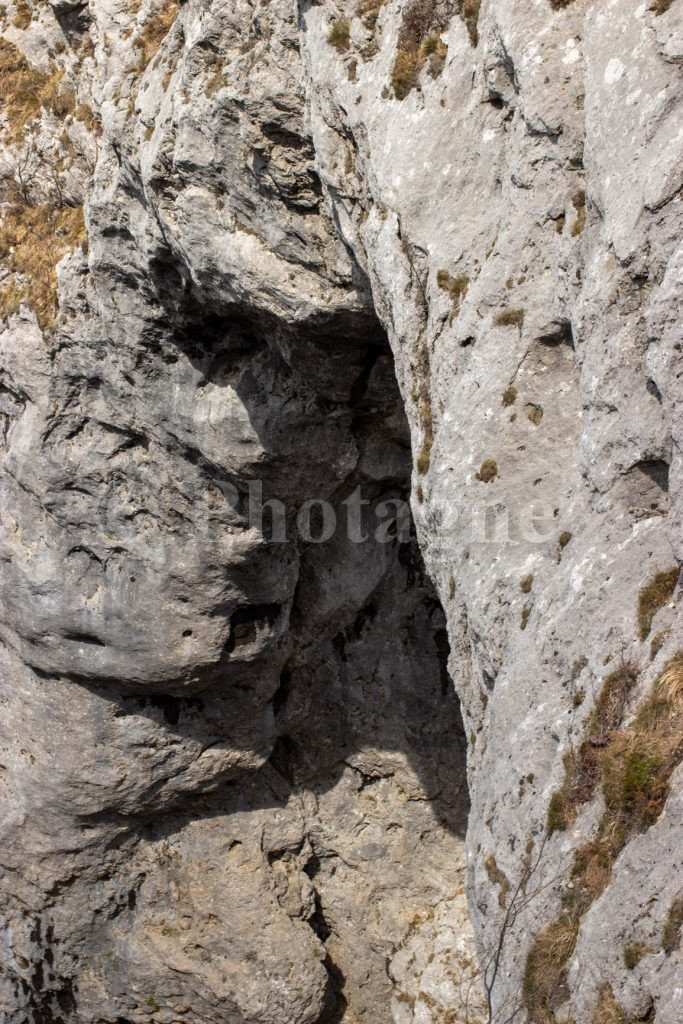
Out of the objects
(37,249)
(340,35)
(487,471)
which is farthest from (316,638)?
(340,35)

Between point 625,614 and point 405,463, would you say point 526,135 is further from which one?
point 405,463

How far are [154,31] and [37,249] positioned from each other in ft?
10.0

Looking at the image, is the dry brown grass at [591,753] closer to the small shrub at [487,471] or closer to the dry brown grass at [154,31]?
the small shrub at [487,471]

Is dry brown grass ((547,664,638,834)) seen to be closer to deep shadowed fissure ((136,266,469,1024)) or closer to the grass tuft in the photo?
the grass tuft

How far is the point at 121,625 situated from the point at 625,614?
9017 millimetres

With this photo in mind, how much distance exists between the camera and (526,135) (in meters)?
6.28

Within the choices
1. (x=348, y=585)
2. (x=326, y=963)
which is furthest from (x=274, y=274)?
(x=326, y=963)

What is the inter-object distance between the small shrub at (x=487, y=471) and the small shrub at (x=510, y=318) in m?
0.92

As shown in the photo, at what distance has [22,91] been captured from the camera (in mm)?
12898

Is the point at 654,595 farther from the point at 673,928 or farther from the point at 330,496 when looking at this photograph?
the point at 330,496

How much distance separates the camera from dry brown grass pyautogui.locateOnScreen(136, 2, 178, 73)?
36.6 feet

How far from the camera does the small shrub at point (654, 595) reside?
5.09 metres

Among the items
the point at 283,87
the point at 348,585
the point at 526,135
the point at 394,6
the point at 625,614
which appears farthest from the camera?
the point at 348,585

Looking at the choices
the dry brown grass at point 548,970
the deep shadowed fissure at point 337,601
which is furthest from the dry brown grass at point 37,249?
the dry brown grass at point 548,970
